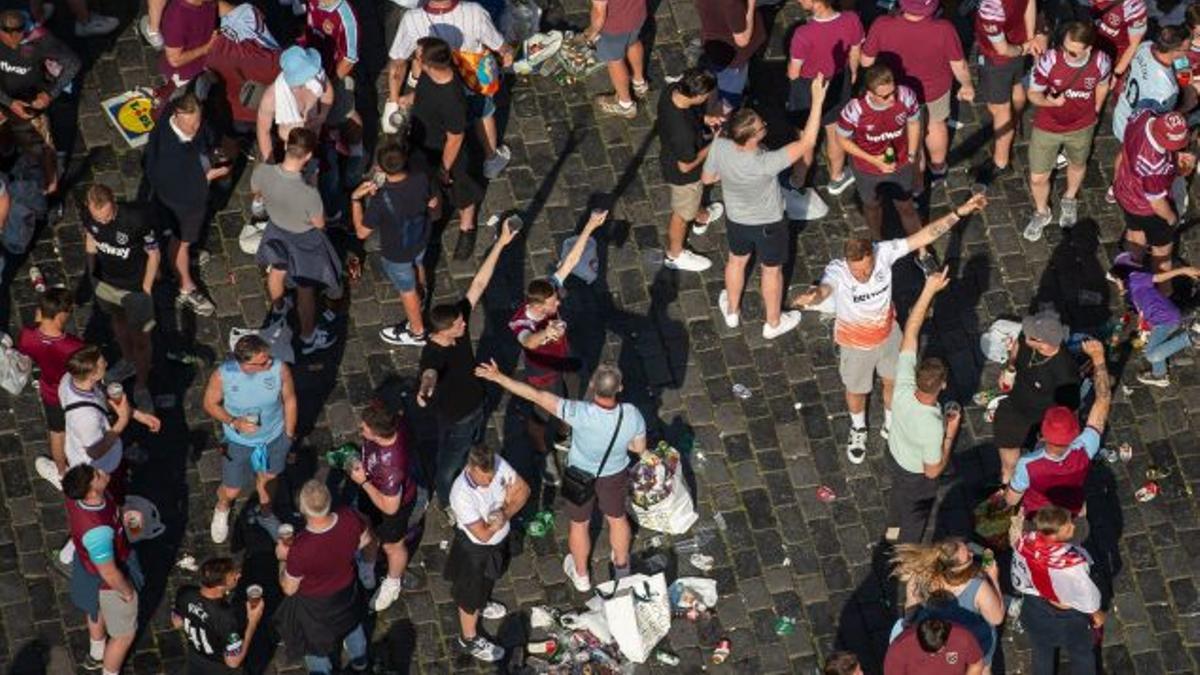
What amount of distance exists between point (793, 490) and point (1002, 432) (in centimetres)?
167

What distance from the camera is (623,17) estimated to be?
71.0 feet

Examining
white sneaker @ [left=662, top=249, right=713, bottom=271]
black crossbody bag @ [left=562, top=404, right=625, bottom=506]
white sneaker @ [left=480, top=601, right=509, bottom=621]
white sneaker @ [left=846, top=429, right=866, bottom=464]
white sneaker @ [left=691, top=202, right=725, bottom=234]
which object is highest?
black crossbody bag @ [left=562, top=404, right=625, bottom=506]

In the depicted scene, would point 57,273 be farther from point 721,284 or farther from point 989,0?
point 989,0

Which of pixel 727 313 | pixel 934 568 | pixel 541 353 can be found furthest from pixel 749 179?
pixel 934 568

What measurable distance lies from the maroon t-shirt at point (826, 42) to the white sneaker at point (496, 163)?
2.56 m

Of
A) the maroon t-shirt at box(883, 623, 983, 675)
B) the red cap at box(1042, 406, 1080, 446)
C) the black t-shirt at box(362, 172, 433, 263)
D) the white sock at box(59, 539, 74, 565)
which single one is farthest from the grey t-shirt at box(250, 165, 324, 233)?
the red cap at box(1042, 406, 1080, 446)

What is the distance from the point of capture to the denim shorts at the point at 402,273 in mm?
20328

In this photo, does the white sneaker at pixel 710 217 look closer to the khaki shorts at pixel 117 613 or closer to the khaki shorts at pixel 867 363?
the khaki shorts at pixel 867 363

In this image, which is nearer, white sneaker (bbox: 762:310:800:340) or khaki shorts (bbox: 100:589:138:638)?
khaki shorts (bbox: 100:589:138:638)

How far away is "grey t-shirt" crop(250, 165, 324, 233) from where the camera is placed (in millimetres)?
19750

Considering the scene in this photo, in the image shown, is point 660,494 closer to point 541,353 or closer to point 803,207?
point 541,353

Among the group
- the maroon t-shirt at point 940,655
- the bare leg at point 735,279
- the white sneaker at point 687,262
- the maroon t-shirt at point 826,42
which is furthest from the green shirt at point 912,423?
the maroon t-shirt at point 826,42

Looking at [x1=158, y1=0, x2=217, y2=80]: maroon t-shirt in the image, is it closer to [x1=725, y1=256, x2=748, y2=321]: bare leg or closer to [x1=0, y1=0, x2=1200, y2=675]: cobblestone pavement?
[x1=0, y1=0, x2=1200, y2=675]: cobblestone pavement

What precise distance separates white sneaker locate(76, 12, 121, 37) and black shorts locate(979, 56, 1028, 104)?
7488mm
